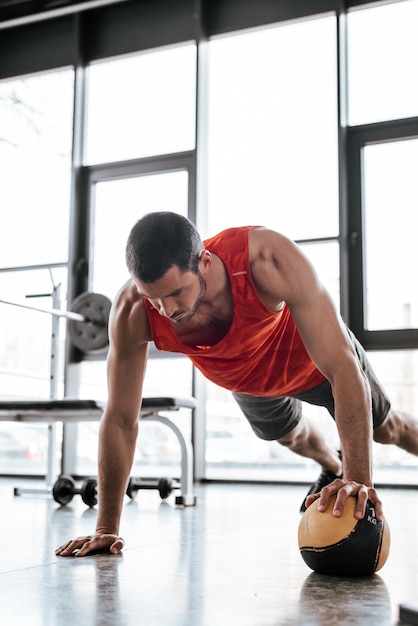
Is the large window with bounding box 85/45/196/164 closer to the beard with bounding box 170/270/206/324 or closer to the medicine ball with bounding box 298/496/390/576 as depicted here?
the beard with bounding box 170/270/206/324

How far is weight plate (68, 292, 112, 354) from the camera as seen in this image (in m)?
3.98

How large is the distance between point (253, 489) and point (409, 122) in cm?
227

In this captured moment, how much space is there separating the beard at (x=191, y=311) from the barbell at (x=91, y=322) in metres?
2.36

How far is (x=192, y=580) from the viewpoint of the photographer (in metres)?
1.41

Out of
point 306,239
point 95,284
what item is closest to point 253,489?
point 306,239

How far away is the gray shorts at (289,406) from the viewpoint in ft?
6.71

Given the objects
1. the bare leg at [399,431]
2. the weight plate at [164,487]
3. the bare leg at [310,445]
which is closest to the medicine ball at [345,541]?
the bare leg at [399,431]

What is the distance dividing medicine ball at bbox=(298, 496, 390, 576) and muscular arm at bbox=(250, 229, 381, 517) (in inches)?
0.8

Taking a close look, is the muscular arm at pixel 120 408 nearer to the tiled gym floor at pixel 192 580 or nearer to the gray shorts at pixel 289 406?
the tiled gym floor at pixel 192 580

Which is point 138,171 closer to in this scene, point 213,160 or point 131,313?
point 213,160

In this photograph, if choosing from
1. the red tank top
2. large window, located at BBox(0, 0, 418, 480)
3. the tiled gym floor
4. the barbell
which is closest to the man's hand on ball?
the tiled gym floor

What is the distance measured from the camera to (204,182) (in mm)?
4816

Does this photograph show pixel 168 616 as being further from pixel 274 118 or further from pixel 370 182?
pixel 274 118

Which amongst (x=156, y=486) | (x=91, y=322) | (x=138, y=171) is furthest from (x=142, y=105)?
(x=156, y=486)
